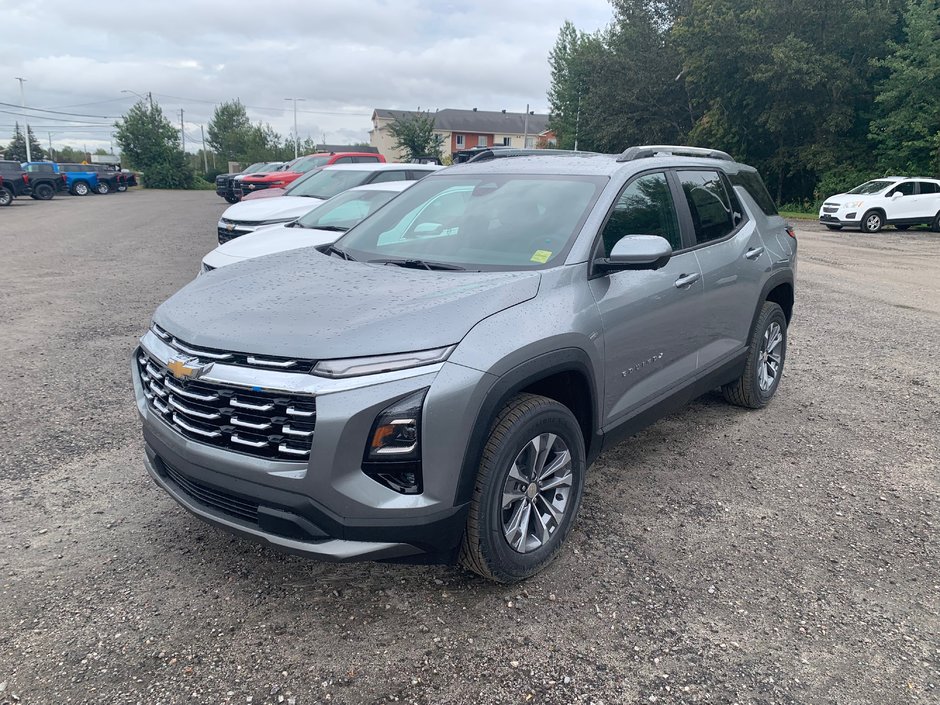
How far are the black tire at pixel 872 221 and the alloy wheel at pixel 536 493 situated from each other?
849 inches

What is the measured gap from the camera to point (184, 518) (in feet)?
11.4

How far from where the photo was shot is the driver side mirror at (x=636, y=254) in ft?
10.3

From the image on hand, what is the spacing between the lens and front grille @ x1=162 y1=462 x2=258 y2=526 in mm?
2566

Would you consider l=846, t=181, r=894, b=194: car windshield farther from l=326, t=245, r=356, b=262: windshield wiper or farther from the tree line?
l=326, t=245, r=356, b=262: windshield wiper

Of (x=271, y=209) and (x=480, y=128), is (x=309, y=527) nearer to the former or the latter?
(x=271, y=209)

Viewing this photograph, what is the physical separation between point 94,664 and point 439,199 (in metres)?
2.89

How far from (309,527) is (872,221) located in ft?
75.5

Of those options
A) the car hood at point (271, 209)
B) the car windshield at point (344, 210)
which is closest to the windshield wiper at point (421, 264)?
the car windshield at point (344, 210)

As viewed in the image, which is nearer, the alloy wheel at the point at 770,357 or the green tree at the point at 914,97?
the alloy wheel at the point at 770,357

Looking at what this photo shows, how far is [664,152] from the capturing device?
4660 millimetres

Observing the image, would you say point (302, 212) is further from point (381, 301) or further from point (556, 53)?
point (556, 53)

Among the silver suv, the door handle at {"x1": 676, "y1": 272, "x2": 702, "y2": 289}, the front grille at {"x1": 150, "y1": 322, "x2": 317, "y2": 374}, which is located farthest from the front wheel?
the front grille at {"x1": 150, "y1": 322, "x2": 317, "y2": 374}

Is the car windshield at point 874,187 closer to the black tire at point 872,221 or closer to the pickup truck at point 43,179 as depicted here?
the black tire at point 872,221

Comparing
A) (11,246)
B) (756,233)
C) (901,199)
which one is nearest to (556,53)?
(901,199)
